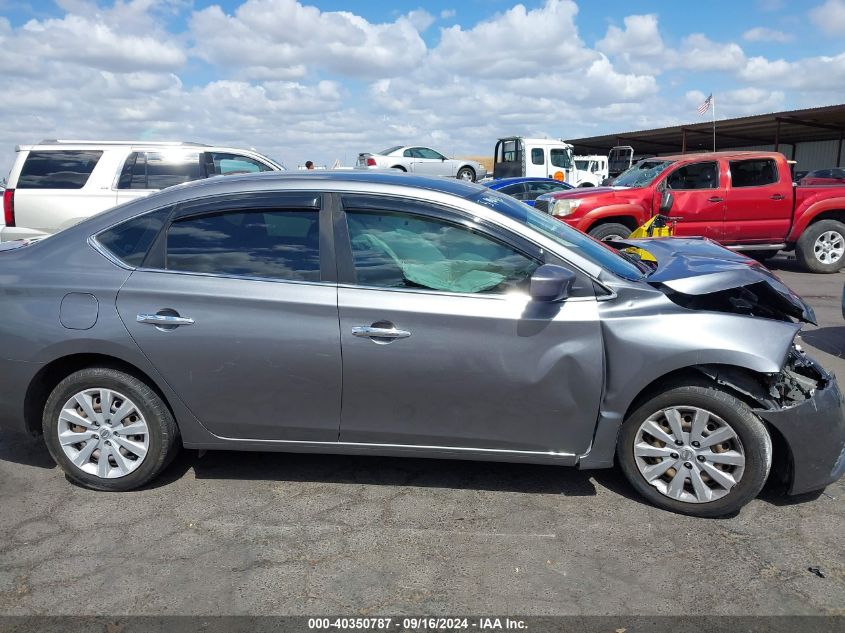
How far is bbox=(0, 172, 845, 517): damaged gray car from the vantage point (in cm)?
347

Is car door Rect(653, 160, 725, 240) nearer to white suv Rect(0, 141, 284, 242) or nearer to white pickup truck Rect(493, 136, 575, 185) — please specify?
white suv Rect(0, 141, 284, 242)

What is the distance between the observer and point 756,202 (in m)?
10.9

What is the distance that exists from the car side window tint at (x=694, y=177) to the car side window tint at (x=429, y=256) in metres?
8.28

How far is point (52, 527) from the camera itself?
141 inches

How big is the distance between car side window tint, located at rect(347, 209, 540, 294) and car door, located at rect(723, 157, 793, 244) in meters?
8.43

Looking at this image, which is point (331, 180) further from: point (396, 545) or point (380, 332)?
point (396, 545)

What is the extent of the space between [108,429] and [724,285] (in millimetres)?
3370

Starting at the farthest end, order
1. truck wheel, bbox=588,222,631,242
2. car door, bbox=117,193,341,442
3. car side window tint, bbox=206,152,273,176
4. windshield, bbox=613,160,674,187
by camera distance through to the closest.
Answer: windshield, bbox=613,160,674,187, truck wheel, bbox=588,222,631,242, car side window tint, bbox=206,152,273,176, car door, bbox=117,193,341,442

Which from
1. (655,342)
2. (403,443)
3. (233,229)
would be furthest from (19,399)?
(655,342)

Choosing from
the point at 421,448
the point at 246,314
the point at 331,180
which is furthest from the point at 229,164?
the point at 421,448

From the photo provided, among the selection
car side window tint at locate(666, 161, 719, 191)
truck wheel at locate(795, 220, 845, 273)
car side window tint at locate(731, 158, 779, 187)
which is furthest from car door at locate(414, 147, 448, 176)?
truck wheel at locate(795, 220, 845, 273)

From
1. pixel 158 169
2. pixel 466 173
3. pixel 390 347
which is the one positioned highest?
pixel 466 173

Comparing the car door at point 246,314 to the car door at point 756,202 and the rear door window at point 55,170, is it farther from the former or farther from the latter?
the car door at point 756,202

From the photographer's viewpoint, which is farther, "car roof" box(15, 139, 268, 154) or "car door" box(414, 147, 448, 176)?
"car door" box(414, 147, 448, 176)
